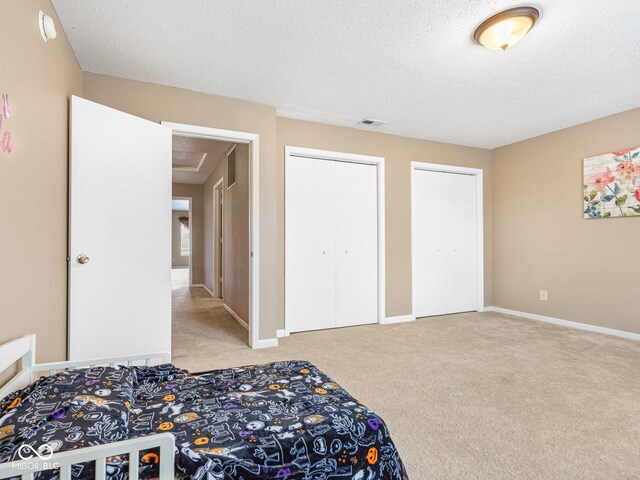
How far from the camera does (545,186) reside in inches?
172

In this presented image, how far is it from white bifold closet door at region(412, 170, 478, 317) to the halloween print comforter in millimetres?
3517

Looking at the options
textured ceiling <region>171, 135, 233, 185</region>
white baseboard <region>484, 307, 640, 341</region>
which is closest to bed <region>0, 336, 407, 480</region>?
textured ceiling <region>171, 135, 233, 185</region>

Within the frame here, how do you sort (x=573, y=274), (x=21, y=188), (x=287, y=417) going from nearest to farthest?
(x=287, y=417)
(x=21, y=188)
(x=573, y=274)

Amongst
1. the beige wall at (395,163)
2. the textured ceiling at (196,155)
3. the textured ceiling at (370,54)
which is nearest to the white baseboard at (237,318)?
the beige wall at (395,163)

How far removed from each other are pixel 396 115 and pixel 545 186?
225cm

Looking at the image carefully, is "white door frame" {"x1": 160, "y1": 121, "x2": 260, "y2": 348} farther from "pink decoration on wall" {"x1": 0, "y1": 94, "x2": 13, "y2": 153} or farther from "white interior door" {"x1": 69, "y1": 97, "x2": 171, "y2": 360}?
"pink decoration on wall" {"x1": 0, "y1": 94, "x2": 13, "y2": 153}

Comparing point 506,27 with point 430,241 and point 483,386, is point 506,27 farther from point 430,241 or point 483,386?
point 430,241

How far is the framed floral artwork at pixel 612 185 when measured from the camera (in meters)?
3.52

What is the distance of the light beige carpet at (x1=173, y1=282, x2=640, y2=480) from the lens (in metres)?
1.61

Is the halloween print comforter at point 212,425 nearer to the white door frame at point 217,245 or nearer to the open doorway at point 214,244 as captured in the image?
the open doorway at point 214,244

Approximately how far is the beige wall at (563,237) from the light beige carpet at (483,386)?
1.35 feet

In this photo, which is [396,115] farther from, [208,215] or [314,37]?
[208,215]

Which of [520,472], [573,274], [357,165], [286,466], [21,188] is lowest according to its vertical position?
[520,472]

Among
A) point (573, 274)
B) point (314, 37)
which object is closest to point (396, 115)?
point (314, 37)
